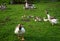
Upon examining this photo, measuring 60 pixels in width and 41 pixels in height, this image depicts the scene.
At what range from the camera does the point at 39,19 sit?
18.9 meters

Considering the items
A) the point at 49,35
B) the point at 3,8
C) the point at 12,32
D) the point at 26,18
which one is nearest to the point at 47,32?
the point at 49,35

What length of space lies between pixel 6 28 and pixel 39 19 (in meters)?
3.67

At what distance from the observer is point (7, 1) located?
Result: 29.8m

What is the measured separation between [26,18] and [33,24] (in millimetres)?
2576

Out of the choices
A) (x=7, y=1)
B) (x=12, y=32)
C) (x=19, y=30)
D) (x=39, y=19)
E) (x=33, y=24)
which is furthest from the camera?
(x=7, y=1)

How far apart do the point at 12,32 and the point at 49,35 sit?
2636 millimetres

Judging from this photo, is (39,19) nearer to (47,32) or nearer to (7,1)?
(47,32)

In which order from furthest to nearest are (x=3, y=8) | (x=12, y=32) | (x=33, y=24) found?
(x=3, y=8) → (x=33, y=24) → (x=12, y=32)

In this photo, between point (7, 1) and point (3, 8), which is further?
point (7, 1)

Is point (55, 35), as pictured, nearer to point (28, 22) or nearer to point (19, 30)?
point (19, 30)

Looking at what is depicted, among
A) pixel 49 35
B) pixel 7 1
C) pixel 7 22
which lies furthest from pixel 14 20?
pixel 7 1

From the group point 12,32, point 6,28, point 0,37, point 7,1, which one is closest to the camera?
point 0,37

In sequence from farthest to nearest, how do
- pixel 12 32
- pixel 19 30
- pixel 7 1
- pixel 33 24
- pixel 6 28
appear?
pixel 7 1
pixel 33 24
pixel 6 28
pixel 12 32
pixel 19 30

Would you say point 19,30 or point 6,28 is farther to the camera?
point 6,28
